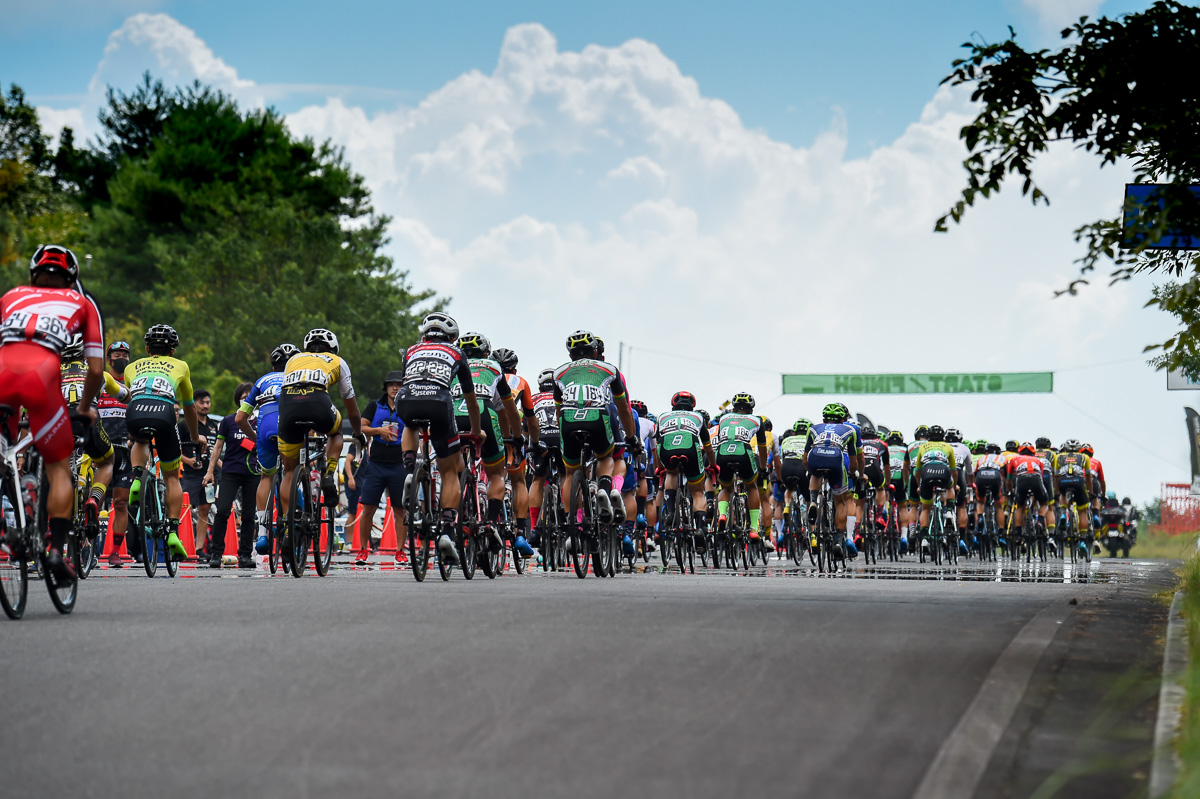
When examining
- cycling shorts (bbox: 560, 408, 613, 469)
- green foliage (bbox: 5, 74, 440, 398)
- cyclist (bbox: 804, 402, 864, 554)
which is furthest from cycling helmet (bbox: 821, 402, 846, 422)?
green foliage (bbox: 5, 74, 440, 398)

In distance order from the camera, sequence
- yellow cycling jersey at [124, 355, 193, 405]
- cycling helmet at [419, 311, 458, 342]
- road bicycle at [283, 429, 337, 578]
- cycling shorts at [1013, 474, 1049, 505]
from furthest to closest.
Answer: cycling shorts at [1013, 474, 1049, 505] → yellow cycling jersey at [124, 355, 193, 405] → road bicycle at [283, 429, 337, 578] → cycling helmet at [419, 311, 458, 342]

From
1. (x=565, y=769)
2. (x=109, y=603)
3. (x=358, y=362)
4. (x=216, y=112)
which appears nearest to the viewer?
(x=565, y=769)

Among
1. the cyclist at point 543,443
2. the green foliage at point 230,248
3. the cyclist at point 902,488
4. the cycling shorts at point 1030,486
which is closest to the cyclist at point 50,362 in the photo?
the cyclist at point 543,443

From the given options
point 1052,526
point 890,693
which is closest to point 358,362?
point 1052,526

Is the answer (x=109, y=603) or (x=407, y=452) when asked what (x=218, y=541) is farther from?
(x=109, y=603)

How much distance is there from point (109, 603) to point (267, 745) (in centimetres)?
501

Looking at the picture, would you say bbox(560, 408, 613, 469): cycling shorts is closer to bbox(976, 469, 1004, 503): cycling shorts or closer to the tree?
the tree

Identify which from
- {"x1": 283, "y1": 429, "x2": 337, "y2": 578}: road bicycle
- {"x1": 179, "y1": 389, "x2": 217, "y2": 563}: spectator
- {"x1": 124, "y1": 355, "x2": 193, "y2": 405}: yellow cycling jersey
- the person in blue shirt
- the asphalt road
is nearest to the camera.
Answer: the asphalt road

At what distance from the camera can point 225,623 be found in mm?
8523

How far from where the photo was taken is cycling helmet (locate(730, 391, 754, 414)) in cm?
1988

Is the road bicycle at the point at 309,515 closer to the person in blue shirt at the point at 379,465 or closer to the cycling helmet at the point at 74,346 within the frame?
the person in blue shirt at the point at 379,465

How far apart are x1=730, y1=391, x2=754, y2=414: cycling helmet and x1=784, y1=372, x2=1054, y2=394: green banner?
1784 inches

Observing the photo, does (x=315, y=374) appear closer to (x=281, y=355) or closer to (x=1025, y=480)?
(x=281, y=355)

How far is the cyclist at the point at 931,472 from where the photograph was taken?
2527 cm
